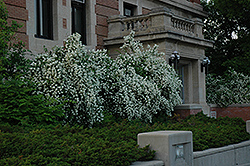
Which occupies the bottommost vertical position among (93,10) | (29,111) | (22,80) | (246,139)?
(246,139)

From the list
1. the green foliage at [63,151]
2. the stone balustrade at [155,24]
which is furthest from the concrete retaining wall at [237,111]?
the green foliage at [63,151]

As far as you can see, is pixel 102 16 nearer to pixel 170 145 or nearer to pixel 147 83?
pixel 147 83

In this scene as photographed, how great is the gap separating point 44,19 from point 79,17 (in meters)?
2.29

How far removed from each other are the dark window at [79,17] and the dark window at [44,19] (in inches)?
62.7

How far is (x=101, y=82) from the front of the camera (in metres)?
12.2

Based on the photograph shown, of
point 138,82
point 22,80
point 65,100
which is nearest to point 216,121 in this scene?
point 138,82

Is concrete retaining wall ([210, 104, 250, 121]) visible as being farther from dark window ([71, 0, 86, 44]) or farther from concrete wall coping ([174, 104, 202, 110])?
dark window ([71, 0, 86, 44])

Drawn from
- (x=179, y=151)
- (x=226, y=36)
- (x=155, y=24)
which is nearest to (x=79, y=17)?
(x=155, y=24)

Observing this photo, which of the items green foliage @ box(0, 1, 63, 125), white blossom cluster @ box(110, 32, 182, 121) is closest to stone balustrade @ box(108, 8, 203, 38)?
white blossom cluster @ box(110, 32, 182, 121)

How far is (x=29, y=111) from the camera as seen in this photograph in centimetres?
938

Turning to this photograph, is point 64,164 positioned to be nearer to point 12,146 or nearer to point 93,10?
point 12,146

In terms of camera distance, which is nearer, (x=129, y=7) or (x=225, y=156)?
(x=225, y=156)

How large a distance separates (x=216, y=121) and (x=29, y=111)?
7311 millimetres

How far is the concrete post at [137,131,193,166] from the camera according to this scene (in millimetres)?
7145
